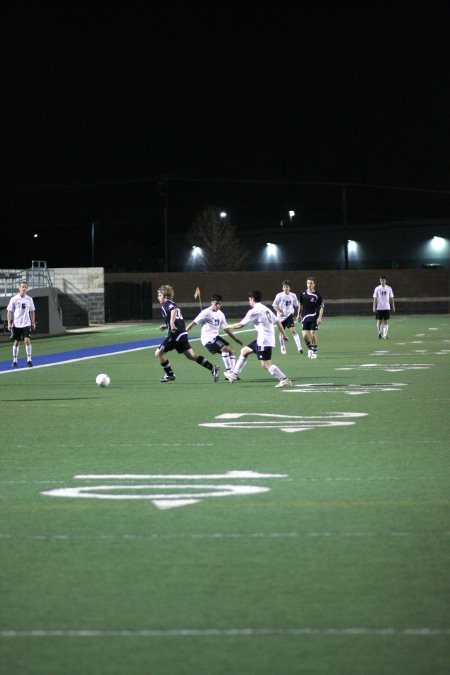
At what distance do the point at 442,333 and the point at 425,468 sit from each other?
31.8 metres

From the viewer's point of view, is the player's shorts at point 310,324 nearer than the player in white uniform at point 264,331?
No

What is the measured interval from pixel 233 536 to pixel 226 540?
12 cm

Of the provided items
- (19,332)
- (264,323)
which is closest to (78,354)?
(19,332)

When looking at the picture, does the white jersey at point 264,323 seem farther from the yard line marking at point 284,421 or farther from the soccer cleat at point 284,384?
the yard line marking at point 284,421

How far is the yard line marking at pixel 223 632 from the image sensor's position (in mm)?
5605

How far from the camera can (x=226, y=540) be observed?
775 cm

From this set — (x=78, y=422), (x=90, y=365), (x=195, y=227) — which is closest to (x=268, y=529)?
(x=78, y=422)

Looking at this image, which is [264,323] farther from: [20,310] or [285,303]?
[285,303]

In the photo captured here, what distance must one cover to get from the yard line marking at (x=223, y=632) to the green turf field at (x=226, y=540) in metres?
0.01

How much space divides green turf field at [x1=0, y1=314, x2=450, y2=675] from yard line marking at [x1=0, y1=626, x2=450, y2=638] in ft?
0.05

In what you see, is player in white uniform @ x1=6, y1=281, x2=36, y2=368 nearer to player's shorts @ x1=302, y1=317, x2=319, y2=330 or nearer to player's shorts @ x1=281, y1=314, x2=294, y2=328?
player's shorts @ x1=302, y1=317, x2=319, y2=330

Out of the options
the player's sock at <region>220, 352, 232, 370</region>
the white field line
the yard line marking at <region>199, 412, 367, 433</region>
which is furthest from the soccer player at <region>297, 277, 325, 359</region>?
the white field line

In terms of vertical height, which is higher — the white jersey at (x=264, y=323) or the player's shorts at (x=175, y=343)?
the white jersey at (x=264, y=323)

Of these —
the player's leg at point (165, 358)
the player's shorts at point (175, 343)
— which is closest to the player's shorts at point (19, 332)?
the player's leg at point (165, 358)
